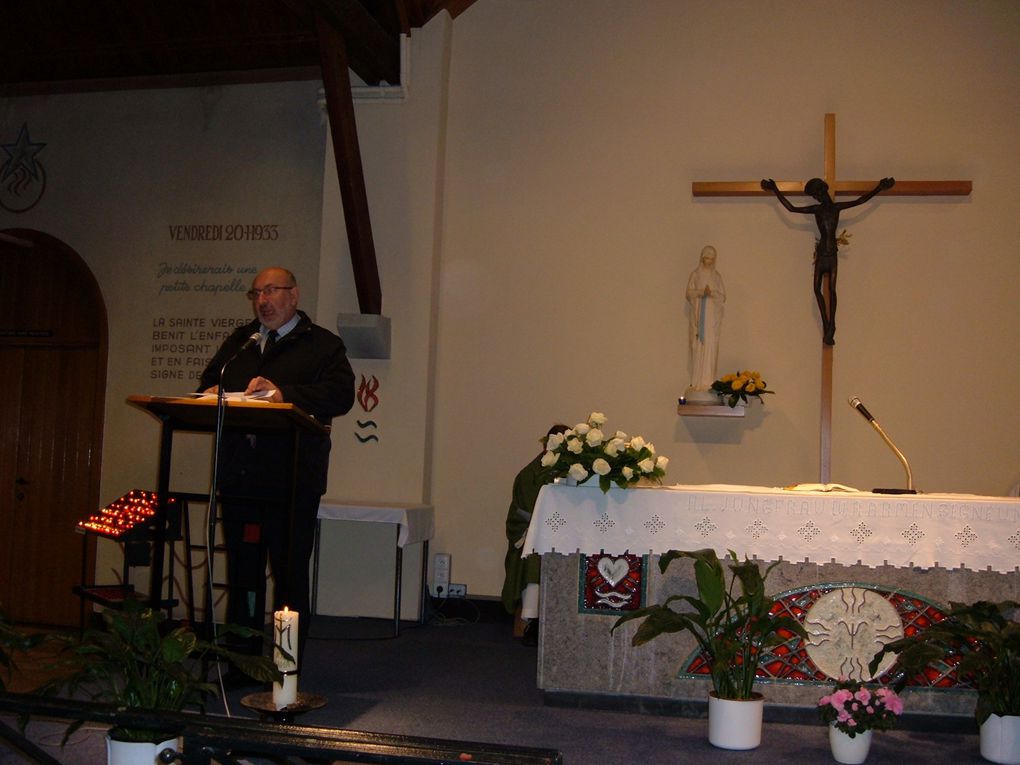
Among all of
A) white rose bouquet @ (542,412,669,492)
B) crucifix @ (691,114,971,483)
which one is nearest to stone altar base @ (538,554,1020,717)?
white rose bouquet @ (542,412,669,492)

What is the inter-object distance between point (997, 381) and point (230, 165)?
542cm

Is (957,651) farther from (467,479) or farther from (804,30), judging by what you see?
(804,30)

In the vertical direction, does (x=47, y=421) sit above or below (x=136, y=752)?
above

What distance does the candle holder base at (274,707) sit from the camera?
2.83 m

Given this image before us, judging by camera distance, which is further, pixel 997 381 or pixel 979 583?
pixel 997 381

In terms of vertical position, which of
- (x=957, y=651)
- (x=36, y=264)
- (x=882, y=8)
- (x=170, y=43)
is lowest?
(x=957, y=651)

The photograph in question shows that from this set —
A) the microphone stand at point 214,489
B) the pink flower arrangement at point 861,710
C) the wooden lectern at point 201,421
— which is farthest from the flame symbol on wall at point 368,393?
the pink flower arrangement at point 861,710

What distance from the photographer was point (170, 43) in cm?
675

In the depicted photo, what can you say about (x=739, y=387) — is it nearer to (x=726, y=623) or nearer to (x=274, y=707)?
(x=726, y=623)

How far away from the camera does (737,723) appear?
3547mm

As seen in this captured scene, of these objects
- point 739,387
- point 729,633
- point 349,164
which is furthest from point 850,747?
point 349,164

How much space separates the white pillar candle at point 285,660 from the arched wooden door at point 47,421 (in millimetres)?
4796

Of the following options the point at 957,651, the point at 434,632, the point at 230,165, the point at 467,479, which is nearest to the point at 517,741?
the point at 957,651

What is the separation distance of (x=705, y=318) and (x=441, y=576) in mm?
2426
